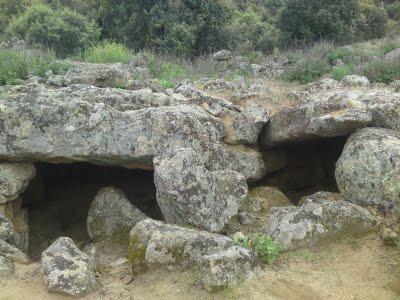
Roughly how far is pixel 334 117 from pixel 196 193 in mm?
1928

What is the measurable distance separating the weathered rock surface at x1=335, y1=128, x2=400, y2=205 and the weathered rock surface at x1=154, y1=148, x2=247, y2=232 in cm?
132

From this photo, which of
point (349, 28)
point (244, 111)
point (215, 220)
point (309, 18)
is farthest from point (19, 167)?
point (349, 28)

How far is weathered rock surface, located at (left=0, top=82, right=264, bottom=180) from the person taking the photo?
6.25 meters

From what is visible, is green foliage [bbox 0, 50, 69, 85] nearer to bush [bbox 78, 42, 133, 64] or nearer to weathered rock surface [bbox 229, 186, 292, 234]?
bush [bbox 78, 42, 133, 64]

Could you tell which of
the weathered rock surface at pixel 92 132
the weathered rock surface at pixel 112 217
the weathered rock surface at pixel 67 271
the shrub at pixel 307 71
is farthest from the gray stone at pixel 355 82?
the weathered rock surface at pixel 67 271

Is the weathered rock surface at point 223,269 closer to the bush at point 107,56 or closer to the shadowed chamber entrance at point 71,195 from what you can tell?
the shadowed chamber entrance at point 71,195

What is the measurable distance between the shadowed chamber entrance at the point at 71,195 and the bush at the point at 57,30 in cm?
861

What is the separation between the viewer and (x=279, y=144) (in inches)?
287

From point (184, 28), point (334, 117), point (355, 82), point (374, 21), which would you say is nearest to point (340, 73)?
point (355, 82)

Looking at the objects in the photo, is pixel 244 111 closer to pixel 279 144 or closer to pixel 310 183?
pixel 279 144

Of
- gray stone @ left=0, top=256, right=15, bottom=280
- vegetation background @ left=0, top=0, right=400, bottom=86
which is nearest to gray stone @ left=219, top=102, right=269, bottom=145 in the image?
gray stone @ left=0, top=256, right=15, bottom=280

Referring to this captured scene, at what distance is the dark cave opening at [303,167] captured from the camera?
7566 millimetres

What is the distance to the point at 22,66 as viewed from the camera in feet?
30.0

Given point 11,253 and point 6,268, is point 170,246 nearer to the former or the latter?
point 6,268
